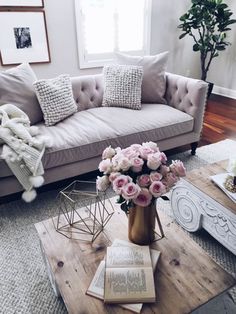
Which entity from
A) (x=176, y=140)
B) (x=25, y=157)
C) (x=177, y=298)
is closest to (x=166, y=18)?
(x=176, y=140)

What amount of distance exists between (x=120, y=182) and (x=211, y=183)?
709 mm

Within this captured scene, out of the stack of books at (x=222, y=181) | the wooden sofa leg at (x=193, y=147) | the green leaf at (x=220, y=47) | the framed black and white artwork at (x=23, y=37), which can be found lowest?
the wooden sofa leg at (x=193, y=147)

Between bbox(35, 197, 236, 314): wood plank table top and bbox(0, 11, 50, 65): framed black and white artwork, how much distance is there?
256cm

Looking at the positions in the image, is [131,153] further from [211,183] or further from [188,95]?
[188,95]

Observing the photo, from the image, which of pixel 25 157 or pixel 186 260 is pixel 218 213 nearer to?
pixel 186 260

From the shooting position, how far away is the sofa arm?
2.27 metres

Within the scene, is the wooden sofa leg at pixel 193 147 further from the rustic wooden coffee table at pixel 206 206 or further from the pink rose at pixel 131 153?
the pink rose at pixel 131 153

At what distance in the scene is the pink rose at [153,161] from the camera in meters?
0.96

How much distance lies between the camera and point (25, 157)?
167 centimetres

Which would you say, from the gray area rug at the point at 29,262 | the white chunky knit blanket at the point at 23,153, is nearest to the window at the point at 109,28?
the white chunky knit blanket at the point at 23,153

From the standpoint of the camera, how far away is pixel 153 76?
248 cm

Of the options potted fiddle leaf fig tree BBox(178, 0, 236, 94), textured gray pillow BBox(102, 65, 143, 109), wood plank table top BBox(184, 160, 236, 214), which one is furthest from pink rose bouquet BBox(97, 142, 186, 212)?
potted fiddle leaf fig tree BBox(178, 0, 236, 94)

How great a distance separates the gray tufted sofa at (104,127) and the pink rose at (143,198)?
1013 mm

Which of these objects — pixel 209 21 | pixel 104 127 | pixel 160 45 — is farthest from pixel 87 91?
pixel 209 21
